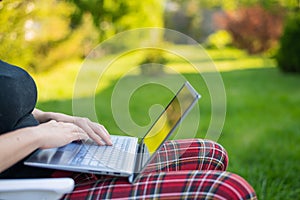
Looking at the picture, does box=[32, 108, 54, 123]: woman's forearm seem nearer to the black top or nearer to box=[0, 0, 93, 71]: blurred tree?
the black top

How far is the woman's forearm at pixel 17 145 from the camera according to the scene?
3.40 feet

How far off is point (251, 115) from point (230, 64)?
516 centimetres

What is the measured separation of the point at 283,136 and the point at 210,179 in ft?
9.43

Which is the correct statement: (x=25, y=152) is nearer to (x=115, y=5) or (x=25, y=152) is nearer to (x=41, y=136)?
(x=41, y=136)

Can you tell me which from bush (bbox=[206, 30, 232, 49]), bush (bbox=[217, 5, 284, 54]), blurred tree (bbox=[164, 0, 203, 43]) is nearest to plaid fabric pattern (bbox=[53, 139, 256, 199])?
bush (bbox=[217, 5, 284, 54])

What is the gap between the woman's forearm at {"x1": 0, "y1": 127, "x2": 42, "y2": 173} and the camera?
40.8 inches

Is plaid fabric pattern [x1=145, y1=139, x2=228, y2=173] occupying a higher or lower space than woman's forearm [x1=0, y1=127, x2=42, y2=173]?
lower

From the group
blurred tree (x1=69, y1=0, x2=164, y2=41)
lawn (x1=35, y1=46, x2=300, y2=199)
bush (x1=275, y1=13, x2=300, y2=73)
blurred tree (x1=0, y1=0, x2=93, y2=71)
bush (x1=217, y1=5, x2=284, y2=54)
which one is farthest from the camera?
bush (x1=217, y1=5, x2=284, y2=54)

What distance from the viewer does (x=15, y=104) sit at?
1165mm

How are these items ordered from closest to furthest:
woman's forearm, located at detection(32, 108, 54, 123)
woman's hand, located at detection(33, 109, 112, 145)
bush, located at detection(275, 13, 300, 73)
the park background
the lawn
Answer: woman's hand, located at detection(33, 109, 112, 145)
woman's forearm, located at detection(32, 108, 54, 123)
the lawn
the park background
bush, located at detection(275, 13, 300, 73)

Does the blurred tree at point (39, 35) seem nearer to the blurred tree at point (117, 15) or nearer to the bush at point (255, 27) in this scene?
the blurred tree at point (117, 15)

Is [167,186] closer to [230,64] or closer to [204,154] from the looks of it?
[204,154]

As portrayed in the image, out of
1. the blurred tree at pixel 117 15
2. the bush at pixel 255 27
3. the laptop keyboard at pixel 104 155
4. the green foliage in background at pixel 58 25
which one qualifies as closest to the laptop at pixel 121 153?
the laptop keyboard at pixel 104 155

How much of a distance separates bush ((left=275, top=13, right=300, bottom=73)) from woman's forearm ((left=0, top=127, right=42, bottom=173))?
7.44 metres
